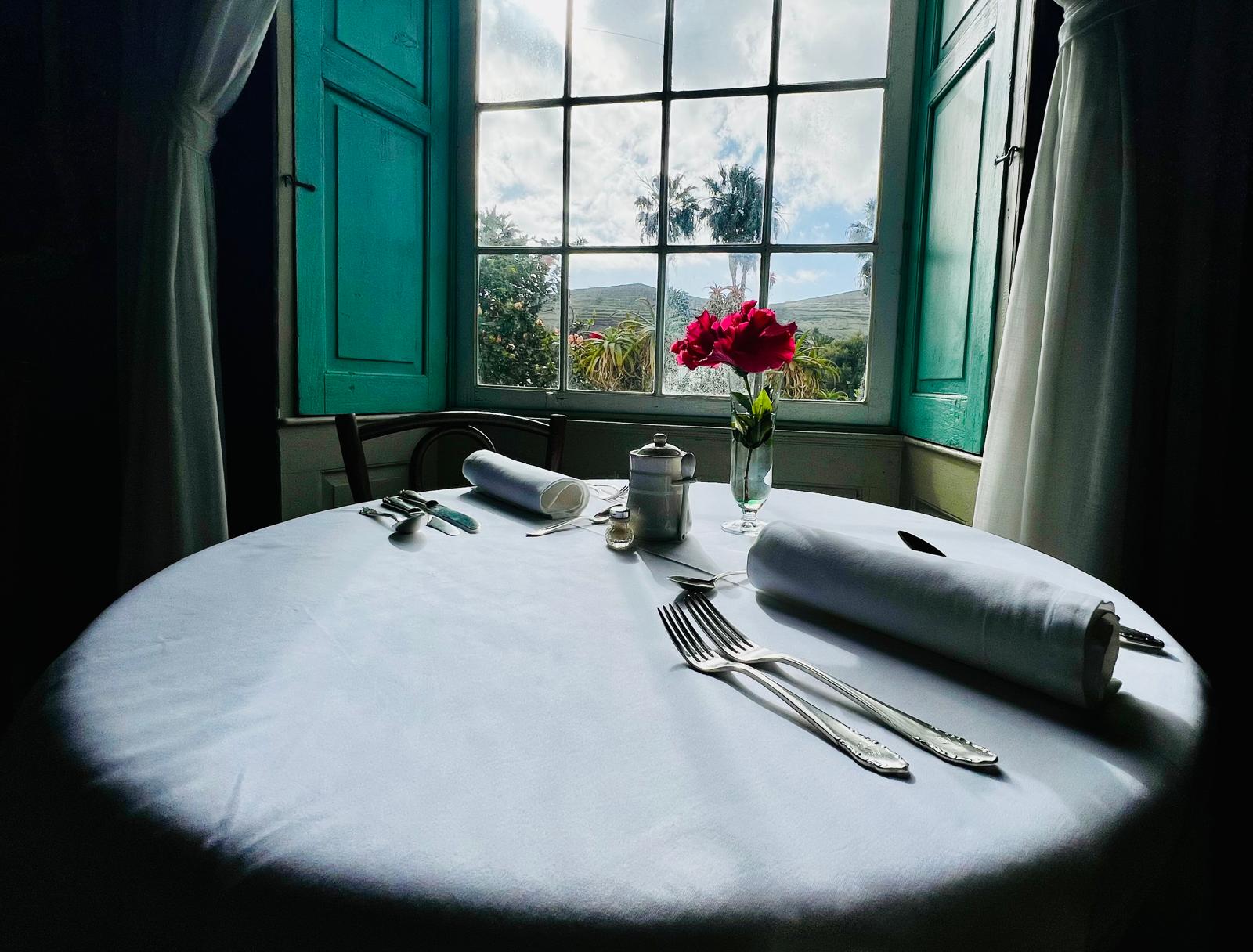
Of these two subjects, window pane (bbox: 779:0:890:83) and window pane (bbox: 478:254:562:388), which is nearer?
window pane (bbox: 779:0:890:83)

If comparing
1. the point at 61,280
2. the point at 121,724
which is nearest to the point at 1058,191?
the point at 121,724

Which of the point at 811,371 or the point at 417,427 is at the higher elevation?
the point at 811,371

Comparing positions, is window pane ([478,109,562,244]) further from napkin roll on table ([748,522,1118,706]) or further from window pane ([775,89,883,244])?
napkin roll on table ([748,522,1118,706])

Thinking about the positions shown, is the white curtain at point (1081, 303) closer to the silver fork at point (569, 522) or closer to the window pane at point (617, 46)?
the silver fork at point (569, 522)

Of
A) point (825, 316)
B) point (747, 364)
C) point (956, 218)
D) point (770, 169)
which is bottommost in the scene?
point (747, 364)

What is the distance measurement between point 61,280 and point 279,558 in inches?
61.3

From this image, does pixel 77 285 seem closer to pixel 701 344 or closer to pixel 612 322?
pixel 612 322

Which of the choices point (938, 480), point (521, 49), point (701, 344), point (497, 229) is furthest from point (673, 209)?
point (701, 344)

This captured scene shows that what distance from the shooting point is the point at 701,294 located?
241cm

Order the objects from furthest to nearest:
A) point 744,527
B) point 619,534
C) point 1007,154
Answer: point 1007,154 < point 744,527 < point 619,534

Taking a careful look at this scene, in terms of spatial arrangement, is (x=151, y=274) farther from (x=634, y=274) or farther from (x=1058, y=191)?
(x=1058, y=191)

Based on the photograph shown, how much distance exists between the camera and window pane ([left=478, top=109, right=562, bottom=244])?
2508 millimetres

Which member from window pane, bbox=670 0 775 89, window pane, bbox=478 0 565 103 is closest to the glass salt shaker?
window pane, bbox=670 0 775 89

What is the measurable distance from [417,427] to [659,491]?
89 centimetres
